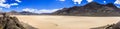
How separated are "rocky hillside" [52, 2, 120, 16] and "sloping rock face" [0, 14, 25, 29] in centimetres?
113

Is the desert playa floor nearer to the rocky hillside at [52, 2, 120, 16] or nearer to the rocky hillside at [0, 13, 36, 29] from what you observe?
the rocky hillside at [52, 2, 120, 16]

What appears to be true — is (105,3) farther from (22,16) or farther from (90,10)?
(22,16)

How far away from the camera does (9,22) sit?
615 centimetres

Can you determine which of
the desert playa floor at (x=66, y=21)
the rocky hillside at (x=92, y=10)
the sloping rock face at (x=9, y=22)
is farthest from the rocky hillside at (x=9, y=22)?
the rocky hillside at (x=92, y=10)

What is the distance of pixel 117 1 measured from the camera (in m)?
6.56

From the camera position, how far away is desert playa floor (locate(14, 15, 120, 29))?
665 cm

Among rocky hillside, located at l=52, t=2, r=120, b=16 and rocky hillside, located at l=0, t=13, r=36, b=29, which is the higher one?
rocky hillside, located at l=52, t=2, r=120, b=16

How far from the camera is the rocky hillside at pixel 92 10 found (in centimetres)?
662

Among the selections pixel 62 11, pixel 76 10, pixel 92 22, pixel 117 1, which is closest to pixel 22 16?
pixel 62 11

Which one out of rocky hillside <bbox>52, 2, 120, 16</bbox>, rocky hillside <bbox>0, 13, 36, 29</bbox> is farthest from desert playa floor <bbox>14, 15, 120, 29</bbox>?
rocky hillside <bbox>0, 13, 36, 29</bbox>

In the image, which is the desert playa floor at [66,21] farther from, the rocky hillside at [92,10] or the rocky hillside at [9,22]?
the rocky hillside at [9,22]

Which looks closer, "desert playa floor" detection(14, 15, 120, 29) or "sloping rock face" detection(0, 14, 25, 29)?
"sloping rock face" detection(0, 14, 25, 29)

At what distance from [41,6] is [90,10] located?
141 cm

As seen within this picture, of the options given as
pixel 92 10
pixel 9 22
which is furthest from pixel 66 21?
pixel 9 22
